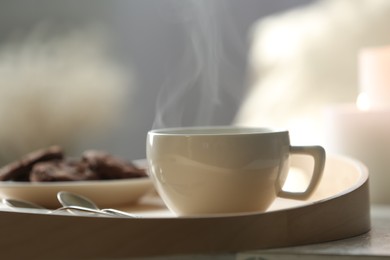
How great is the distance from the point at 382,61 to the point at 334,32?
14 centimetres

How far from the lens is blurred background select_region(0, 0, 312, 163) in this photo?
3.55ft

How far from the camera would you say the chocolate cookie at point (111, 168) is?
0.80m


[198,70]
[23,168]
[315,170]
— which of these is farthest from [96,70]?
[315,170]

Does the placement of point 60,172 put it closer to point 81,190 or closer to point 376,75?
point 81,190

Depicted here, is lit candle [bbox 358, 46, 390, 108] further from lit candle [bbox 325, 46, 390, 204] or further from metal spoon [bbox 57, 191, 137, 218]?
metal spoon [bbox 57, 191, 137, 218]

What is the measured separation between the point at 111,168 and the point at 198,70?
0.32 meters

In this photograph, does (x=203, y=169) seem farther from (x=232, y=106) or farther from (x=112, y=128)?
(x=112, y=128)

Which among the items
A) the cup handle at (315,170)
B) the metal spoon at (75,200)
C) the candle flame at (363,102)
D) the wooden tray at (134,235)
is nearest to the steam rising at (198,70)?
the candle flame at (363,102)

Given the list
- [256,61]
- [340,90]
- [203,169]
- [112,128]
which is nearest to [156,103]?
[112,128]

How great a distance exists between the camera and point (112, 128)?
116 centimetres

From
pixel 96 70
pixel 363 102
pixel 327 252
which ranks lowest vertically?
pixel 327 252

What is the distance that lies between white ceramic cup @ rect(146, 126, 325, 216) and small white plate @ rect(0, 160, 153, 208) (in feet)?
0.57

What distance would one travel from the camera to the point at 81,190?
29.2 inches

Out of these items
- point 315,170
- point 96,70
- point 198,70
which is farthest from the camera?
point 96,70
